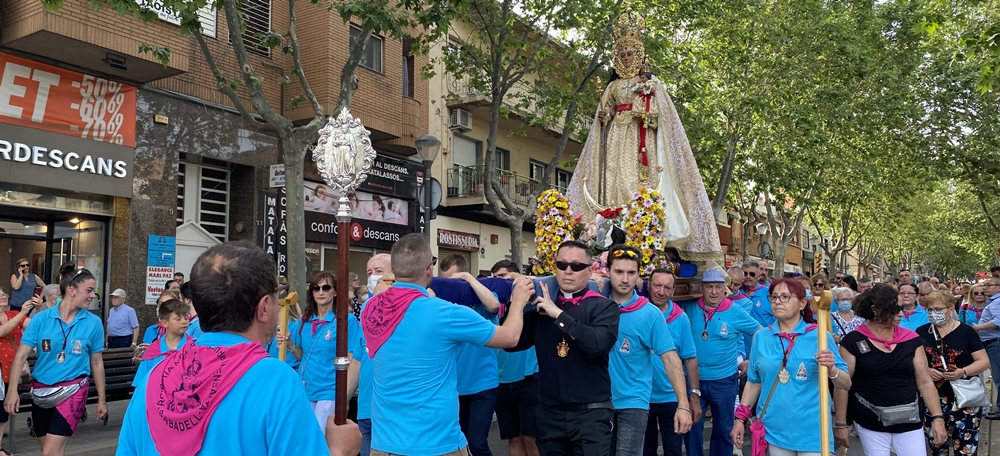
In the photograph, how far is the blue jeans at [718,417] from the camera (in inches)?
270

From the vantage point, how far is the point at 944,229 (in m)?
46.5

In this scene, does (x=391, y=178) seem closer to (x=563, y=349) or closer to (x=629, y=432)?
(x=629, y=432)

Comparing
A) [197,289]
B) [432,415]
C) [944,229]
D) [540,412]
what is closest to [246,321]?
[197,289]

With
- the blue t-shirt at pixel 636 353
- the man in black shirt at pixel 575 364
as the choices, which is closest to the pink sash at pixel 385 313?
the man in black shirt at pixel 575 364

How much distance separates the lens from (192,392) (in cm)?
211

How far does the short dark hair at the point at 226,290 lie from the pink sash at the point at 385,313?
2.10m

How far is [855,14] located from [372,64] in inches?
499

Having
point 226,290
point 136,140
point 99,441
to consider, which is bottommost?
point 99,441

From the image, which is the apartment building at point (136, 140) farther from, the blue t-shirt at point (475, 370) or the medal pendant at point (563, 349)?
the medal pendant at point (563, 349)

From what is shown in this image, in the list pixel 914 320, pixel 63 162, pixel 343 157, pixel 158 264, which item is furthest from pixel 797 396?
pixel 158 264

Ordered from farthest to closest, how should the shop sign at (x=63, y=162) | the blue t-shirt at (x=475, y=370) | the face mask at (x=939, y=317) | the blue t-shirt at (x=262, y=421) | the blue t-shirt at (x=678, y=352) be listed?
the shop sign at (x=63, y=162) → the face mask at (x=939, y=317) → the blue t-shirt at (x=678, y=352) → the blue t-shirt at (x=475, y=370) → the blue t-shirt at (x=262, y=421)

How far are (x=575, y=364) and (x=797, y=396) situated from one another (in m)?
1.66

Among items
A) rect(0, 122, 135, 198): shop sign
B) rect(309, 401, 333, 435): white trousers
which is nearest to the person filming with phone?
rect(0, 122, 135, 198): shop sign

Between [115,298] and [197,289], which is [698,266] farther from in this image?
[115,298]
